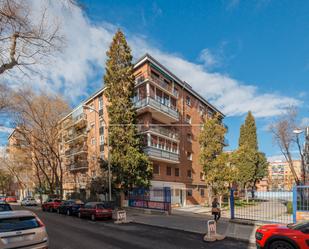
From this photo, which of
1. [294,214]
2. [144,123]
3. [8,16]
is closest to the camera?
[8,16]

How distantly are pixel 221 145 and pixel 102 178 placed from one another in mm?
13198

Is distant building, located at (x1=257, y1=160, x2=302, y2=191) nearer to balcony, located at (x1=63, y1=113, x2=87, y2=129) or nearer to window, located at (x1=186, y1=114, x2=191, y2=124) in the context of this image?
window, located at (x1=186, y1=114, x2=191, y2=124)

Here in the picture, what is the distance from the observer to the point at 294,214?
12.3m

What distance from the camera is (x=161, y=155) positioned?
29688 millimetres

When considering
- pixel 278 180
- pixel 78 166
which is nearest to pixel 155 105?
pixel 78 166

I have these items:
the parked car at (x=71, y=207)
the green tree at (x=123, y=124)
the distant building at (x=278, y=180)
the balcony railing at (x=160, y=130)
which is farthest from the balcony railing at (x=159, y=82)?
the distant building at (x=278, y=180)

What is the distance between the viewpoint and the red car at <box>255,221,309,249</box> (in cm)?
699

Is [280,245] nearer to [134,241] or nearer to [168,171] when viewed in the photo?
[134,241]

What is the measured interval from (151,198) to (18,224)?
16744 millimetres

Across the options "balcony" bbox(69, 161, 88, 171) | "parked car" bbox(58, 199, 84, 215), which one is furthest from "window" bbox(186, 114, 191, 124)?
"parked car" bbox(58, 199, 84, 215)

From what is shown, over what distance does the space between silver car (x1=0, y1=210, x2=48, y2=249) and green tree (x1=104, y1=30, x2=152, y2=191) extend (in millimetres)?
17892

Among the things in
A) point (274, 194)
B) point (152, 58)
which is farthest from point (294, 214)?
point (152, 58)

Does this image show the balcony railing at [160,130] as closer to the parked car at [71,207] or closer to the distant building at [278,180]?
the parked car at [71,207]

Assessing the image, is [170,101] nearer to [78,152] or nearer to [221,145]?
[221,145]
